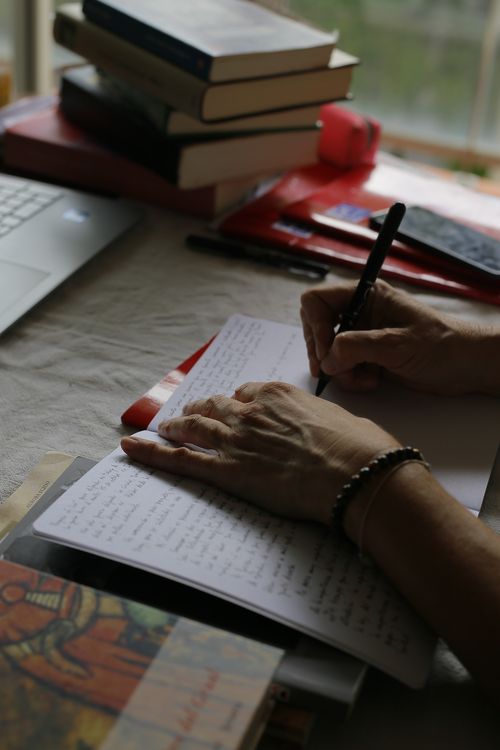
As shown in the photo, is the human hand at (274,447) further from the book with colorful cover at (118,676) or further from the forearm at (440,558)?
the book with colorful cover at (118,676)

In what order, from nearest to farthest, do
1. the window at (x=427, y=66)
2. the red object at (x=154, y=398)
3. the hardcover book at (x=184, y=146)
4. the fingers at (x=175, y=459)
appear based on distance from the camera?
the fingers at (x=175, y=459), the red object at (x=154, y=398), the hardcover book at (x=184, y=146), the window at (x=427, y=66)

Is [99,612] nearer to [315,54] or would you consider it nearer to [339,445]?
[339,445]

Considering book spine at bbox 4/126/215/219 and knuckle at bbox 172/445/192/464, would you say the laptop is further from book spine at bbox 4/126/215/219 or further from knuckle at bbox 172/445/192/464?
knuckle at bbox 172/445/192/464

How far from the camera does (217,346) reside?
98 centimetres

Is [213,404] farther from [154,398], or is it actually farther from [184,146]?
[184,146]

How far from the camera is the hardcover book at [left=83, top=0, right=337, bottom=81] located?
1.19m

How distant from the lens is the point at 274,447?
2.41 ft

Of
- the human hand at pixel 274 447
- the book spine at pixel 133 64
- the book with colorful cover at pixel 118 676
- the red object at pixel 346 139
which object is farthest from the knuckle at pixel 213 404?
the red object at pixel 346 139

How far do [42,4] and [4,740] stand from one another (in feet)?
9.01

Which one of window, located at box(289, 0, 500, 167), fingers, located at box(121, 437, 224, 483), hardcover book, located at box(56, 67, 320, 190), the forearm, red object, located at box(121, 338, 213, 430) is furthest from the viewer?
window, located at box(289, 0, 500, 167)

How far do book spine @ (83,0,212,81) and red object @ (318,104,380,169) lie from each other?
1.14 feet

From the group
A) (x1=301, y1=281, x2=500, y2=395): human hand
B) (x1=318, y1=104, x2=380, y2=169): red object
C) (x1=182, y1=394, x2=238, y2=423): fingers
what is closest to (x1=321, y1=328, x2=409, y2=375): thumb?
(x1=301, y1=281, x2=500, y2=395): human hand

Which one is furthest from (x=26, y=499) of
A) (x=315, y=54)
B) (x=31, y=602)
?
(x=315, y=54)

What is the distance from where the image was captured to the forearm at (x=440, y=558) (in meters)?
0.60
